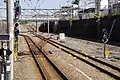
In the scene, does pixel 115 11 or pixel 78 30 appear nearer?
pixel 115 11

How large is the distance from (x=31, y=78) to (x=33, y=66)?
494 centimetres

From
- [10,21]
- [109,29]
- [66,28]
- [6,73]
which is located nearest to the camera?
[6,73]

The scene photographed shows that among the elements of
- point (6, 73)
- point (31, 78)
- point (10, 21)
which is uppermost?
point (10, 21)

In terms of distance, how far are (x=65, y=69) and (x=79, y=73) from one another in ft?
6.42

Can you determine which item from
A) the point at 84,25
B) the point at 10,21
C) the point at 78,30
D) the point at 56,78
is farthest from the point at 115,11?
the point at 10,21

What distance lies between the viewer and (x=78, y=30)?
70562mm

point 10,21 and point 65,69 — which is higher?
point 10,21

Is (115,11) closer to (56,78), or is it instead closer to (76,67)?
(76,67)

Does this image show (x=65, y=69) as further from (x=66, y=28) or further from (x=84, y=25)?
(x=66, y=28)

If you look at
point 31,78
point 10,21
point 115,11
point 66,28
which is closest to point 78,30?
point 66,28

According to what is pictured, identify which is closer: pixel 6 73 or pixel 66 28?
pixel 6 73

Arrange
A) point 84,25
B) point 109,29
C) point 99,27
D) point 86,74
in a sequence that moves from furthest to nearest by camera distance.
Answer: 1. point 84,25
2. point 99,27
3. point 109,29
4. point 86,74

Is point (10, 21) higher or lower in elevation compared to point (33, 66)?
higher

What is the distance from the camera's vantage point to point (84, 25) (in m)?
64.6
